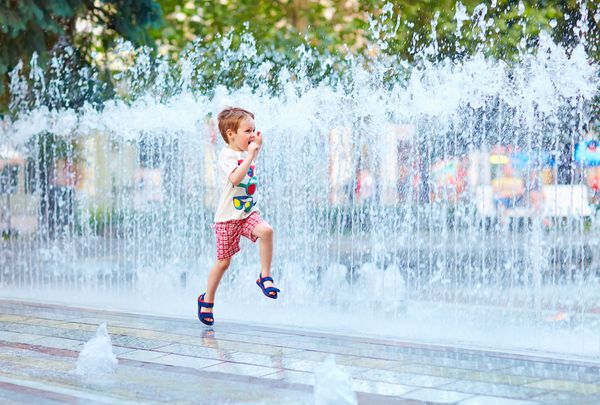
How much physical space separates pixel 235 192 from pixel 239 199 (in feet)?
0.20

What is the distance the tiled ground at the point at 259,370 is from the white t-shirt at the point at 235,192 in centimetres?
84

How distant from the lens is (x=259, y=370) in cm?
537

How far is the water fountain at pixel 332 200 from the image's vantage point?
8094mm

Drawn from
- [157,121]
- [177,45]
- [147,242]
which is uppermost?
[177,45]

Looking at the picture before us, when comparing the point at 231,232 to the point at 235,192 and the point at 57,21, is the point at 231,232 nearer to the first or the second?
the point at 235,192

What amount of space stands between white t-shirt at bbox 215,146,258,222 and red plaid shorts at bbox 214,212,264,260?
0.04m

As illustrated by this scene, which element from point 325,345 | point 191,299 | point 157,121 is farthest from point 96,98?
point 325,345

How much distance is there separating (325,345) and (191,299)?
3292mm

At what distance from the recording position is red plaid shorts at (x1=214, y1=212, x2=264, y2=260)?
6.70 m

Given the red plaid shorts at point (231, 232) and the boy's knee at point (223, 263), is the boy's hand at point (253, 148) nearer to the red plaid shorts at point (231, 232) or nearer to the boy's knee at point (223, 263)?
the red plaid shorts at point (231, 232)

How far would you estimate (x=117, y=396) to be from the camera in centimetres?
479

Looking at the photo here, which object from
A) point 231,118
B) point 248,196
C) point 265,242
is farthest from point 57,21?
point 265,242

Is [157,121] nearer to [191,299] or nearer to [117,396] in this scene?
[191,299]

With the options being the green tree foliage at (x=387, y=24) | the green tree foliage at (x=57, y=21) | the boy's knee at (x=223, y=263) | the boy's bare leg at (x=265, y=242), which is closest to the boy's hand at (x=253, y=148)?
the boy's bare leg at (x=265, y=242)
